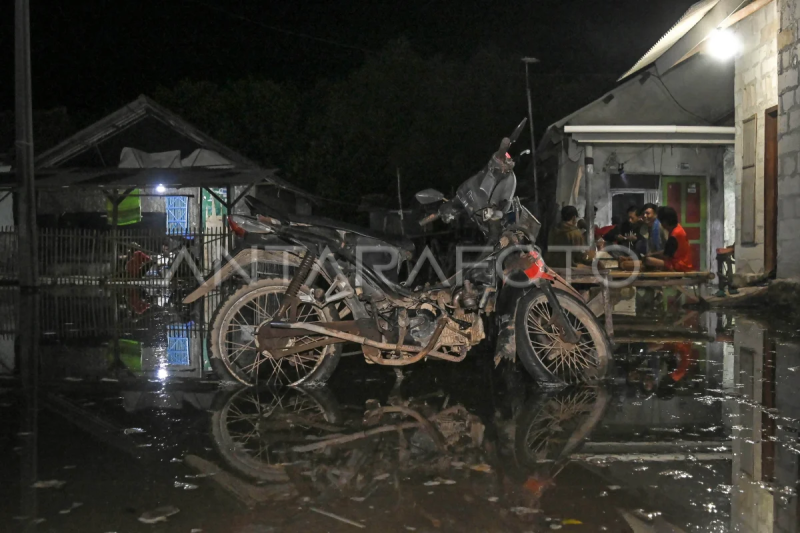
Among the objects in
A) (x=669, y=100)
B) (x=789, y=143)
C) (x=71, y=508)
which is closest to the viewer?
(x=71, y=508)

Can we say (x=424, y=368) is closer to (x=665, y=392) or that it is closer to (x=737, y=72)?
(x=665, y=392)

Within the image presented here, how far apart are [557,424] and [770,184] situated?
957cm

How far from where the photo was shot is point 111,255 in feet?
68.6

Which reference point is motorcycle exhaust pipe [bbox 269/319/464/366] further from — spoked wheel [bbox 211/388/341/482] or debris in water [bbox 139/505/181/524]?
debris in water [bbox 139/505/181/524]

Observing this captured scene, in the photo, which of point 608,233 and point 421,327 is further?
point 608,233

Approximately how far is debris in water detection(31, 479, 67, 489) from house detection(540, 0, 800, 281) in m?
10.2

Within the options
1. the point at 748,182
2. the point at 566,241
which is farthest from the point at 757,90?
the point at 566,241

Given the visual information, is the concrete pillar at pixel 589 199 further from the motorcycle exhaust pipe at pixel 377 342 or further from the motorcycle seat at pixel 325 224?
the motorcycle exhaust pipe at pixel 377 342

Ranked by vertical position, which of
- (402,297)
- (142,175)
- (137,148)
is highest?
(137,148)

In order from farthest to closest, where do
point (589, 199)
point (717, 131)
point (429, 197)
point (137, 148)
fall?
point (137, 148) → point (589, 199) → point (717, 131) → point (429, 197)

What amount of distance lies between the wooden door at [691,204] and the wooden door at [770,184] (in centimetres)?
523

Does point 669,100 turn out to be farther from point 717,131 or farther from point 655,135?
point 717,131

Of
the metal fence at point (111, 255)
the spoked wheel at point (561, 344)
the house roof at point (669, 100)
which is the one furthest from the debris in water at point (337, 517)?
the metal fence at point (111, 255)

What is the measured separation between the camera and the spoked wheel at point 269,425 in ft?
14.5
